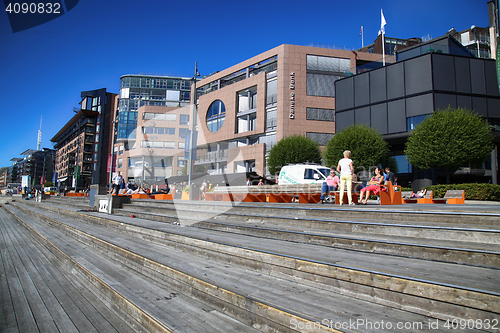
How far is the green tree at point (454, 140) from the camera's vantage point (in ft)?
69.1

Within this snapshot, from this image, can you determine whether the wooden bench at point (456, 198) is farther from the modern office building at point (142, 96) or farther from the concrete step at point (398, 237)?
the modern office building at point (142, 96)

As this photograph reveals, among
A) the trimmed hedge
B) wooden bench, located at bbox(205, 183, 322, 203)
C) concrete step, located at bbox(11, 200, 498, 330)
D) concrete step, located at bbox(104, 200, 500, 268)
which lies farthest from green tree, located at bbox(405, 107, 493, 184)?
concrete step, located at bbox(11, 200, 498, 330)

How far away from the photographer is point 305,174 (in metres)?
14.2

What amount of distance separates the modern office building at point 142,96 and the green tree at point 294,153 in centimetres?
5057

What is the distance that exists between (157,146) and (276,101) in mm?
30793

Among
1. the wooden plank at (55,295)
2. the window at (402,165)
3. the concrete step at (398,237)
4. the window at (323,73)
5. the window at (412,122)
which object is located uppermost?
the window at (323,73)

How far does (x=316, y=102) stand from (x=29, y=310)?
38.4m

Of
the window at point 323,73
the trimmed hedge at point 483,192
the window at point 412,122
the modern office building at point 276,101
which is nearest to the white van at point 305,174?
the trimmed hedge at point 483,192

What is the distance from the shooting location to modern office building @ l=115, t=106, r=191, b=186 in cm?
5888

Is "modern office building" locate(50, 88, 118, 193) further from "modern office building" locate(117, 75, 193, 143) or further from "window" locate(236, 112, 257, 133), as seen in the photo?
"window" locate(236, 112, 257, 133)

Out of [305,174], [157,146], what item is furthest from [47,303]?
[157,146]

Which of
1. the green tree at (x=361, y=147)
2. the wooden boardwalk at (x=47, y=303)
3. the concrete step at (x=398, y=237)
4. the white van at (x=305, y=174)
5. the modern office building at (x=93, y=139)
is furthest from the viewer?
the modern office building at (x=93, y=139)

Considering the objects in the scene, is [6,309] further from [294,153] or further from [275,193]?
[294,153]

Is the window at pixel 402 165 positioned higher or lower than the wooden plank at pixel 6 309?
higher
